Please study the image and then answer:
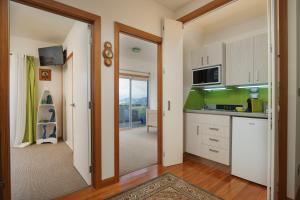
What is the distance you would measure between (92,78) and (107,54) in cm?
38

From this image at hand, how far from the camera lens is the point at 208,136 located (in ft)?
8.50

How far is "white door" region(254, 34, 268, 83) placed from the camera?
2.26m

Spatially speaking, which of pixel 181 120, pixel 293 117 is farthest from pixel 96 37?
pixel 293 117

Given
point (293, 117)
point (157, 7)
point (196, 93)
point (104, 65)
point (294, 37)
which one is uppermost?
point (157, 7)

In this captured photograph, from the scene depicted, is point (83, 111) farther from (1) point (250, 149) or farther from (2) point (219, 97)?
(2) point (219, 97)

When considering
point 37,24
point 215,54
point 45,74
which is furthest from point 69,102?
point 215,54

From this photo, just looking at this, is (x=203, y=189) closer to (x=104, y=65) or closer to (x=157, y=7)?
(x=104, y=65)

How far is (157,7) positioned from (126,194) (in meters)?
2.83

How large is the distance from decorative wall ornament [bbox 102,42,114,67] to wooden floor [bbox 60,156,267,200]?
1.61 metres

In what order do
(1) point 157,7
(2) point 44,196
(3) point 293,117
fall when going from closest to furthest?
(3) point 293,117 → (2) point 44,196 → (1) point 157,7

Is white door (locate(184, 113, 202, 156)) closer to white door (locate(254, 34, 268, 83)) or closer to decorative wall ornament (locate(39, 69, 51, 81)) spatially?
white door (locate(254, 34, 268, 83))

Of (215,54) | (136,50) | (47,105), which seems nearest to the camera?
(215,54)

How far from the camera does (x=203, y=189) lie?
1.92 m

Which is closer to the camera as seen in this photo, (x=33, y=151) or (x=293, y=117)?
(x=293, y=117)
